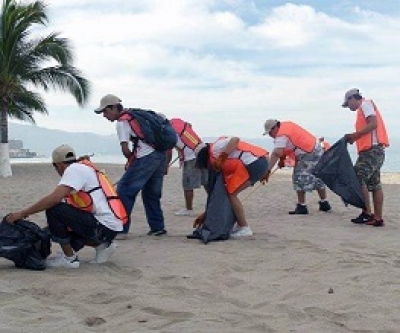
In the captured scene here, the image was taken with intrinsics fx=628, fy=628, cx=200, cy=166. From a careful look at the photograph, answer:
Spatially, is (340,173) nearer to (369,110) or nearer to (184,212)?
(369,110)

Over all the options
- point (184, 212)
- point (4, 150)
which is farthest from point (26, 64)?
point (184, 212)

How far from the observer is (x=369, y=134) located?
7.36 metres

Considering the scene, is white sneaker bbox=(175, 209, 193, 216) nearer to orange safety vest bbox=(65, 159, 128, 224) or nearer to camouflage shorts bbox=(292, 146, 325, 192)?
camouflage shorts bbox=(292, 146, 325, 192)

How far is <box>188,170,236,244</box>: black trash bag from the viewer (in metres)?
6.46

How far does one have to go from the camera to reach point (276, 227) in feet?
24.4

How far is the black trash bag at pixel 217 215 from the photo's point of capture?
646cm

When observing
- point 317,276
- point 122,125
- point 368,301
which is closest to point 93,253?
point 122,125

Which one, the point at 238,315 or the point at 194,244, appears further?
the point at 194,244

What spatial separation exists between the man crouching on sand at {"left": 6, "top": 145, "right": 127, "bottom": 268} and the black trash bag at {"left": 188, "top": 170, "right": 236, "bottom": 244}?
1.44 meters

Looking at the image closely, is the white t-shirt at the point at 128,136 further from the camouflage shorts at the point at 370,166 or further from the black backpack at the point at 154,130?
the camouflage shorts at the point at 370,166

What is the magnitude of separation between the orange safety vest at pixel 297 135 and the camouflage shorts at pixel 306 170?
12 centimetres

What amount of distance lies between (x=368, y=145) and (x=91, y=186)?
3716 mm

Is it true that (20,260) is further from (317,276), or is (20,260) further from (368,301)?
(368,301)

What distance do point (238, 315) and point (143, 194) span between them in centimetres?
331
